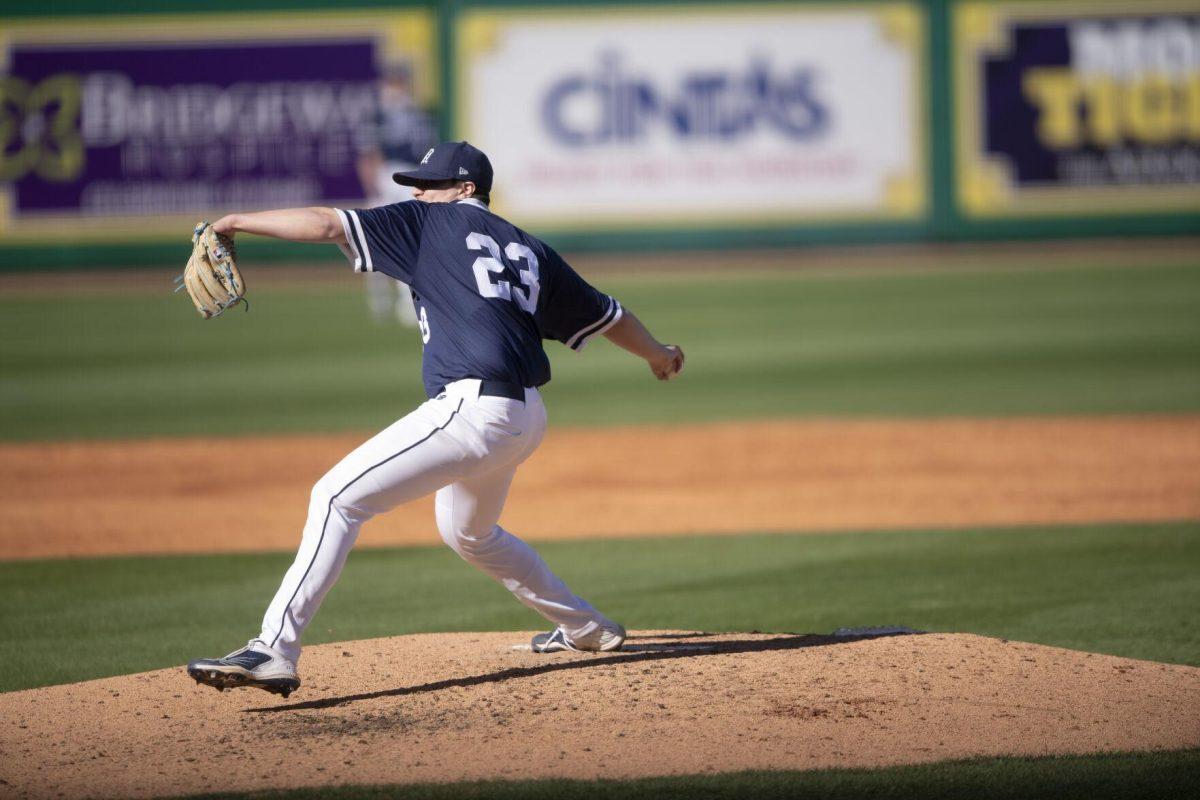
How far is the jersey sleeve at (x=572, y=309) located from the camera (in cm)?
487

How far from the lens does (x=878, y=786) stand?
3863 mm

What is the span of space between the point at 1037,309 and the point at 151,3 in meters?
11.7

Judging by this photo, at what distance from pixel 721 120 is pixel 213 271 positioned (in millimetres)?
16490

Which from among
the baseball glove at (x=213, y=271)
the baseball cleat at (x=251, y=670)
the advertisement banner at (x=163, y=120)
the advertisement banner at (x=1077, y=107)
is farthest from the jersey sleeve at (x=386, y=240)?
the advertisement banner at (x=1077, y=107)

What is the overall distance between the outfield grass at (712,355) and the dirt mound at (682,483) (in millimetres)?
751

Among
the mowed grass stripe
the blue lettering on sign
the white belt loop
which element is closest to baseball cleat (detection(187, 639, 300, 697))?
the white belt loop

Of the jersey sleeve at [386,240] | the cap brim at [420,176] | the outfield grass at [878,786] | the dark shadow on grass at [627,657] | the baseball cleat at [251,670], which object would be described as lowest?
the dark shadow on grass at [627,657]

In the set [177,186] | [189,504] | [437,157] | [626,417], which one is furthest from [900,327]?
[437,157]

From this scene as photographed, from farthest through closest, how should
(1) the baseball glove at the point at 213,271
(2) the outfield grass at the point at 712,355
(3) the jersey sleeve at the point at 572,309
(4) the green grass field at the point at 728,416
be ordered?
(2) the outfield grass at the point at 712,355 < (4) the green grass field at the point at 728,416 < (3) the jersey sleeve at the point at 572,309 < (1) the baseball glove at the point at 213,271

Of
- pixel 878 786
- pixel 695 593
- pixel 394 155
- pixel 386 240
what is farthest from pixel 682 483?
pixel 394 155

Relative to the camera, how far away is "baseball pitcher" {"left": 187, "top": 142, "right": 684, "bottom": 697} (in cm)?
443

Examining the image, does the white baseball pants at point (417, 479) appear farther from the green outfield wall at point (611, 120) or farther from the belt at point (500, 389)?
the green outfield wall at point (611, 120)

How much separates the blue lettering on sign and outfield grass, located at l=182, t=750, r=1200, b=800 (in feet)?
56.0

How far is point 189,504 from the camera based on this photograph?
881cm
